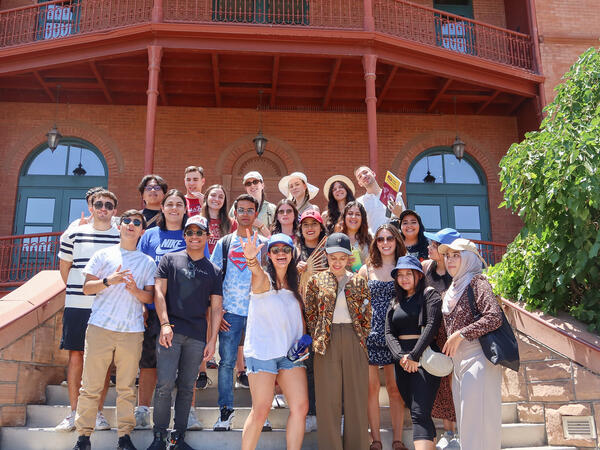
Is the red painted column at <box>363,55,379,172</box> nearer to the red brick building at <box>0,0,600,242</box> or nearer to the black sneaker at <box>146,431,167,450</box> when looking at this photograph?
the red brick building at <box>0,0,600,242</box>

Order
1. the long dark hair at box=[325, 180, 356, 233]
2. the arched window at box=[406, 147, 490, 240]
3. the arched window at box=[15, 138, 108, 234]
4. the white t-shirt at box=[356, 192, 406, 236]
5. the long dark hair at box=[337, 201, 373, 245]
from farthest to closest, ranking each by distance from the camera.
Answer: the arched window at box=[406, 147, 490, 240] → the arched window at box=[15, 138, 108, 234] → the white t-shirt at box=[356, 192, 406, 236] → the long dark hair at box=[325, 180, 356, 233] → the long dark hair at box=[337, 201, 373, 245]

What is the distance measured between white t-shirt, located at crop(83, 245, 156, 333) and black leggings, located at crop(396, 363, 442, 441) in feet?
6.77

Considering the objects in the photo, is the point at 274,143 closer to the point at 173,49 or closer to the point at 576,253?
the point at 173,49

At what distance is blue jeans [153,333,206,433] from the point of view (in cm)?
373

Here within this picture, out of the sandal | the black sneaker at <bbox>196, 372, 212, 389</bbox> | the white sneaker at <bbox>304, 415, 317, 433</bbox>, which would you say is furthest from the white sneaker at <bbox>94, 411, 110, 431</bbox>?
the sandal

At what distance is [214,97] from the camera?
11.9m

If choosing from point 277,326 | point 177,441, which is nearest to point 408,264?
point 277,326

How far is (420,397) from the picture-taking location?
3.67 meters

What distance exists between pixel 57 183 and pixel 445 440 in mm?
10397

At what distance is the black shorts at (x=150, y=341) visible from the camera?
167 inches

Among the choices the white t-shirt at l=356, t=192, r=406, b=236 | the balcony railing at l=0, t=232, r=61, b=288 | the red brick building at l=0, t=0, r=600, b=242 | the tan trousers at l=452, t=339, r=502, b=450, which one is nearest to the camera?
the tan trousers at l=452, t=339, r=502, b=450

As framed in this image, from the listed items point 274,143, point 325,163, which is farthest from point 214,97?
point 325,163

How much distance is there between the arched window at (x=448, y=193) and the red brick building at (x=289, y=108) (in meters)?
0.03

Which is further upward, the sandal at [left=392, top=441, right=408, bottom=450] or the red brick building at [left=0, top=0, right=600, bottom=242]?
the red brick building at [left=0, top=0, right=600, bottom=242]
